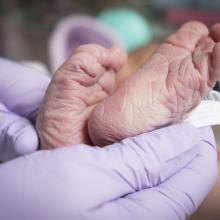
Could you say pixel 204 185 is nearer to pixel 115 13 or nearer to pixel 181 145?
pixel 181 145

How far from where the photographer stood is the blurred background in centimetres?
130

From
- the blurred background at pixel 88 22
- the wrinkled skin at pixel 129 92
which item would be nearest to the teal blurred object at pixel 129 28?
the blurred background at pixel 88 22

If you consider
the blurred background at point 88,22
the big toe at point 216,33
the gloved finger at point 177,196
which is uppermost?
the big toe at point 216,33

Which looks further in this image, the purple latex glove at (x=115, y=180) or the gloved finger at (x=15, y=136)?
the gloved finger at (x=15, y=136)

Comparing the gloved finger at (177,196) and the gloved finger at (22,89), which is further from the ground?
the gloved finger at (22,89)

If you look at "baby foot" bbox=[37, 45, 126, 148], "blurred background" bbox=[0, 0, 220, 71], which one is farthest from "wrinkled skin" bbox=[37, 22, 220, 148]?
"blurred background" bbox=[0, 0, 220, 71]

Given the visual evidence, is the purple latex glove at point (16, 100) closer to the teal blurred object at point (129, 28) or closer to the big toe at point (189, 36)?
the big toe at point (189, 36)

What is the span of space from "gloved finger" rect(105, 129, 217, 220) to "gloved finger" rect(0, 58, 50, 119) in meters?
0.23

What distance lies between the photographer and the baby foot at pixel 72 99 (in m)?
0.46

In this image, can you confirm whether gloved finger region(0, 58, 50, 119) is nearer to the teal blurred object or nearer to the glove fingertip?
the glove fingertip

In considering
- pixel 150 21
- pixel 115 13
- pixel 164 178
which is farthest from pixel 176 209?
pixel 150 21

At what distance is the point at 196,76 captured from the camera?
0.42 meters

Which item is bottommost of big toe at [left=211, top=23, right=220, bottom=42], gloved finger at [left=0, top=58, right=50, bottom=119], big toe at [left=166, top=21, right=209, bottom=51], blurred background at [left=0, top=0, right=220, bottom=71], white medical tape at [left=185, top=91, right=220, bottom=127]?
blurred background at [left=0, top=0, right=220, bottom=71]

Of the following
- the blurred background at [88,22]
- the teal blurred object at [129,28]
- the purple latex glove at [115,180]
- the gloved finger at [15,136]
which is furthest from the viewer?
the teal blurred object at [129,28]
